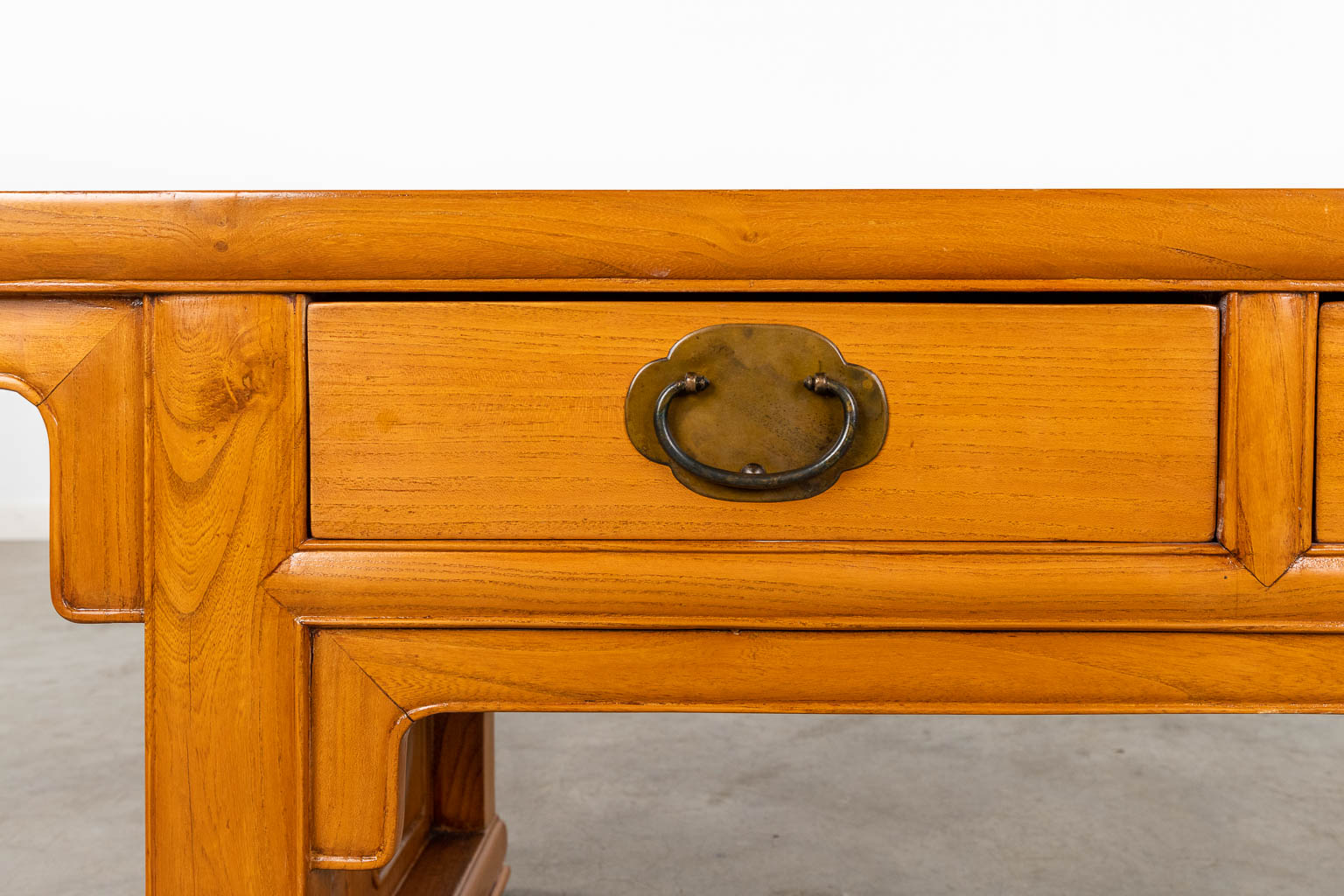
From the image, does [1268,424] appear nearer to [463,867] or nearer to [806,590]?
[806,590]

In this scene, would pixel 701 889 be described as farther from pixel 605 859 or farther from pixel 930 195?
pixel 930 195

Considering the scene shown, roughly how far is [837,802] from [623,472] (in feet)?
3.09

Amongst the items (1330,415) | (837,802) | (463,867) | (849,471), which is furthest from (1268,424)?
(837,802)

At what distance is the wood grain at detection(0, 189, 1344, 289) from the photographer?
1.58 ft

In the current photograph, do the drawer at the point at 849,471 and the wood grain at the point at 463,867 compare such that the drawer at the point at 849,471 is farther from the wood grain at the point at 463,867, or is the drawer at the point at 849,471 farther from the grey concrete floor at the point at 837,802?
the grey concrete floor at the point at 837,802

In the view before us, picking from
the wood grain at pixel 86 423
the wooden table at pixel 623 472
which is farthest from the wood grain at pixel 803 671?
the wood grain at pixel 86 423

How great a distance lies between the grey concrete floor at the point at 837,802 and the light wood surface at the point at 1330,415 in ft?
2.33

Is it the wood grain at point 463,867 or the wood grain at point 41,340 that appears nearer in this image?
the wood grain at point 41,340

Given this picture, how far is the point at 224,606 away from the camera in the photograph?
20.0 inches

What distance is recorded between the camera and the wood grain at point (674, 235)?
0.48 meters

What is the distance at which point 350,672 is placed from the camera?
0.51 m
